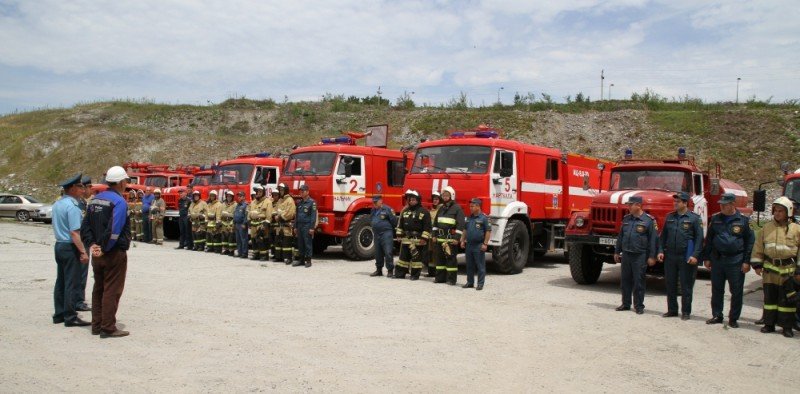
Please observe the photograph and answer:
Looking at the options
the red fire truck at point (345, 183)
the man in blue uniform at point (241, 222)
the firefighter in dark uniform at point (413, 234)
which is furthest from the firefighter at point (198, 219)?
the firefighter in dark uniform at point (413, 234)

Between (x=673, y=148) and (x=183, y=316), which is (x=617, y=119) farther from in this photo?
(x=183, y=316)

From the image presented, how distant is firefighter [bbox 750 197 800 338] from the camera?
299 inches

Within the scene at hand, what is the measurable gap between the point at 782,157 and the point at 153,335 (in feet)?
107

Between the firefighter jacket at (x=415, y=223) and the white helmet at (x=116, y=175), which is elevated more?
the white helmet at (x=116, y=175)

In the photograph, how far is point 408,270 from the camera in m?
12.2

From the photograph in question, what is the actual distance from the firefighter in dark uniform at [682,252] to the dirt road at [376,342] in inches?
13.8

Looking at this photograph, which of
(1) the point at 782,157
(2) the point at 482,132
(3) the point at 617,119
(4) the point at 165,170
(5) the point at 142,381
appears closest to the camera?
(5) the point at 142,381

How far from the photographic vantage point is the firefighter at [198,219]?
1631 centimetres

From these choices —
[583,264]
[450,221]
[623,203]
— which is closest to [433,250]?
[450,221]

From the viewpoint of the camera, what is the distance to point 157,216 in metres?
18.3

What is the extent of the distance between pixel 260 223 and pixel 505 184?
5.80m

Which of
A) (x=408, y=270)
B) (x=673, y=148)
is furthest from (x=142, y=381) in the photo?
(x=673, y=148)

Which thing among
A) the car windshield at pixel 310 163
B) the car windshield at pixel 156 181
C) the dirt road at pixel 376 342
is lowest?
the dirt road at pixel 376 342

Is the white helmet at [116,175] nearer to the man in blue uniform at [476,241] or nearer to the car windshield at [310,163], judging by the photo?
the man in blue uniform at [476,241]
